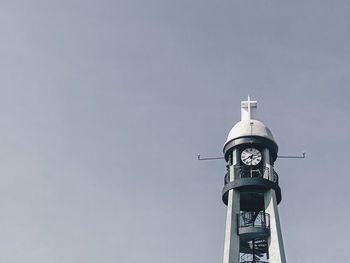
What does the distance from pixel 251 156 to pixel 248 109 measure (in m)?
7.01

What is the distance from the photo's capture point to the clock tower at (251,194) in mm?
64000

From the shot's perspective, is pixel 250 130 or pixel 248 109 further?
pixel 248 109

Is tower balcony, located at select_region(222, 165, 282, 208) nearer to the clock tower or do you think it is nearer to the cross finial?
the clock tower

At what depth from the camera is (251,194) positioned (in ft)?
223

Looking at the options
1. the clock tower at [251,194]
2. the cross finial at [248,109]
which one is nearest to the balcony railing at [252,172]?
the clock tower at [251,194]

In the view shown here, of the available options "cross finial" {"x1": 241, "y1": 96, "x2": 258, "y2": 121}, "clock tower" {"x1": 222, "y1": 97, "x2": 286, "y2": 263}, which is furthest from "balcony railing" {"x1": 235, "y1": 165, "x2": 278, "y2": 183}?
"cross finial" {"x1": 241, "y1": 96, "x2": 258, "y2": 121}

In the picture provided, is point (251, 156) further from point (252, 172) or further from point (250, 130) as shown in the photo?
point (250, 130)

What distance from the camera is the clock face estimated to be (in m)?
69.2

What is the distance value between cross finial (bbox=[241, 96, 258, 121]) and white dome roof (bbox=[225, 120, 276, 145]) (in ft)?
6.01

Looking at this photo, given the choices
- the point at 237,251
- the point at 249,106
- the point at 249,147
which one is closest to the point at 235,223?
the point at 237,251

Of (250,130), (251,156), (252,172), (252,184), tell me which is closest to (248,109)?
(250,130)

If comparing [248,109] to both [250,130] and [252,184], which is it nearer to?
[250,130]

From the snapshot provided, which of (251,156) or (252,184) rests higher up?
(251,156)

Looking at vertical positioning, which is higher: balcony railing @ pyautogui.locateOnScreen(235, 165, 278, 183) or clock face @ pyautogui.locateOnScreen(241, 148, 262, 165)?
clock face @ pyautogui.locateOnScreen(241, 148, 262, 165)
